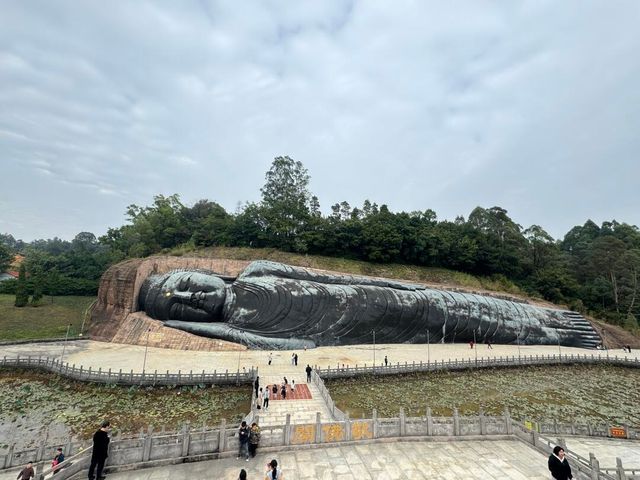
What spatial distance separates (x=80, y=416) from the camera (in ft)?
37.1

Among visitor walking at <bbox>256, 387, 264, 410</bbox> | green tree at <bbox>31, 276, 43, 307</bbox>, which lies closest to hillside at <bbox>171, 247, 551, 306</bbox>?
green tree at <bbox>31, 276, 43, 307</bbox>

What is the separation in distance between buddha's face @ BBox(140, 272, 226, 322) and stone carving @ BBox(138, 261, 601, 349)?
6cm

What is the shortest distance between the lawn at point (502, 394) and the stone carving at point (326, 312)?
5.71 metres

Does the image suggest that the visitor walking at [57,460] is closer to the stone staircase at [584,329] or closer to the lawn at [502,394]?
the lawn at [502,394]

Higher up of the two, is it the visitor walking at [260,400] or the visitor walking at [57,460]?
the visitor walking at [57,460]

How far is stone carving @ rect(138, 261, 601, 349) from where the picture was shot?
63.7ft

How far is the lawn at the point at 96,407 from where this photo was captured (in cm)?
1046

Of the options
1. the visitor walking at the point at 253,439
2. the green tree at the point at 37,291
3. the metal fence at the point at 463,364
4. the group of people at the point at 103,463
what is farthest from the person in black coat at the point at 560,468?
the green tree at the point at 37,291

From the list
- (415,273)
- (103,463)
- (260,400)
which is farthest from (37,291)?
(415,273)

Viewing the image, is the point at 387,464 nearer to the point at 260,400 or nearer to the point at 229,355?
the point at 260,400

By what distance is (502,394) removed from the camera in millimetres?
14109

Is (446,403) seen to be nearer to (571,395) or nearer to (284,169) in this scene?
(571,395)

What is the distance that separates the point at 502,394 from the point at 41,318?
1305 inches

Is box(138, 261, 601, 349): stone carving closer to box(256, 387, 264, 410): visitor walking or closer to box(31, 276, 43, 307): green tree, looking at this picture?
box(256, 387, 264, 410): visitor walking
